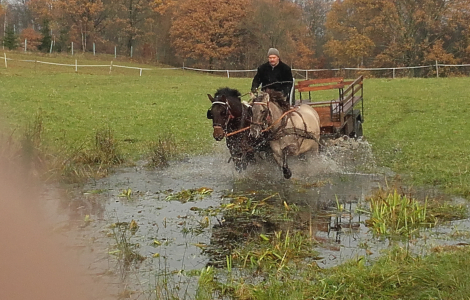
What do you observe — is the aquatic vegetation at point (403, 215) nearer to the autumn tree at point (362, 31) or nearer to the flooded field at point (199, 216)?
the flooded field at point (199, 216)

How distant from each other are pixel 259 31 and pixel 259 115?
49170 mm

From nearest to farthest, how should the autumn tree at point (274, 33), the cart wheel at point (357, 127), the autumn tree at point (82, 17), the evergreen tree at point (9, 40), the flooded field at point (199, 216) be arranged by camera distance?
the flooded field at point (199, 216)
the cart wheel at point (357, 127)
the evergreen tree at point (9, 40)
the autumn tree at point (274, 33)
the autumn tree at point (82, 17)

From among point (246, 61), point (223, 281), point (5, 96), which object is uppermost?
point (246, 61)

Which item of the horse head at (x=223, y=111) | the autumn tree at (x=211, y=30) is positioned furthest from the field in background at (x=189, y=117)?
the autumn tree at (x=211, y=30)

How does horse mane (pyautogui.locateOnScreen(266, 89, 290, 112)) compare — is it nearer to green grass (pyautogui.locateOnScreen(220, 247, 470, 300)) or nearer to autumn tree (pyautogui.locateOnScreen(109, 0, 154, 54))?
green grass (pyautogui.locateOnScreen(220, 247, 470, 300))

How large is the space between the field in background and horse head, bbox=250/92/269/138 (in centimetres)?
313

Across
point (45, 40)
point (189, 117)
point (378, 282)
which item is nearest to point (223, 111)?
point (378, 282)

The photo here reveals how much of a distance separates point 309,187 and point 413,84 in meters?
26.0

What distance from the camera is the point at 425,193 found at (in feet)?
31.2

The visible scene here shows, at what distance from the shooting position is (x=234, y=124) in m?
9.87

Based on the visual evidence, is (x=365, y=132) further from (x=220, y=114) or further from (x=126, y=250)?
(x=126, y=250)

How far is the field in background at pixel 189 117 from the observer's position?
12.6 m

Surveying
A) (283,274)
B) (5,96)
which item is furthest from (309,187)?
(5,96)

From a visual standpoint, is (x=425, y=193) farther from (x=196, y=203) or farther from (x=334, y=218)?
(x=196, y=203)
